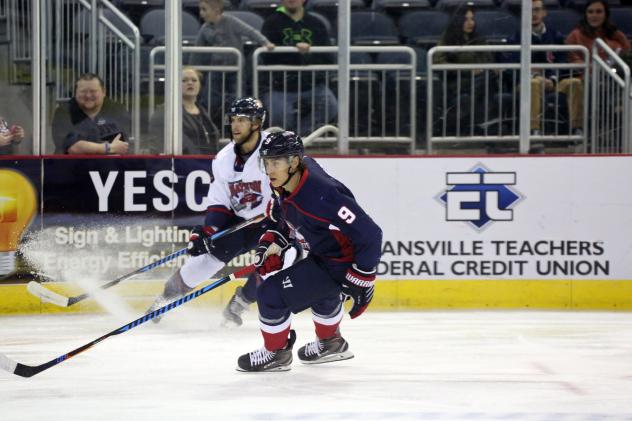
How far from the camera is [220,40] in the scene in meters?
6.82

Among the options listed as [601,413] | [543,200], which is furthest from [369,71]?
[601,413]

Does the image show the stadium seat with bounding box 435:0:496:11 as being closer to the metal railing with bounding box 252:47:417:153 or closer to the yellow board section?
the metal railing with bounding box 252:47:417:153

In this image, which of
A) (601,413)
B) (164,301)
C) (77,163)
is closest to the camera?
(601,413)

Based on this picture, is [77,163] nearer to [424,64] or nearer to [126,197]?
[126,197]

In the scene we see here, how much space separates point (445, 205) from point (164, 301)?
1.69 metres

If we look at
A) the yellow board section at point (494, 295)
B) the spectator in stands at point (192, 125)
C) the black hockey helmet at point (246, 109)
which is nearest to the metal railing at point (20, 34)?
the spectator in stands at point (192, 125)

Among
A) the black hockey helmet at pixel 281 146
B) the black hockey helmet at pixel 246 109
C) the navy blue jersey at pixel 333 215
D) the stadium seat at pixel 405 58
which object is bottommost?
the navy blue jersey at pixel 333 215

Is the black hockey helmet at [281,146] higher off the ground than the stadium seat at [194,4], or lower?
lower

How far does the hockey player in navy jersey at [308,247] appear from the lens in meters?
4.47

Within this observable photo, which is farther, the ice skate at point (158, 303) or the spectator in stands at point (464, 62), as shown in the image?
the spectator in stands at point (464, 62)

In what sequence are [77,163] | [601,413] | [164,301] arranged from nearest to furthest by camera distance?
[601,413] → [164,301] → [77,163]

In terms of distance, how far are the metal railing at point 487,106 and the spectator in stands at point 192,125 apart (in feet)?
4.12

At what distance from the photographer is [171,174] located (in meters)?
6.63

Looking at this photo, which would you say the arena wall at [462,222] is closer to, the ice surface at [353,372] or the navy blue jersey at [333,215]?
the ice surface at [353,372]
